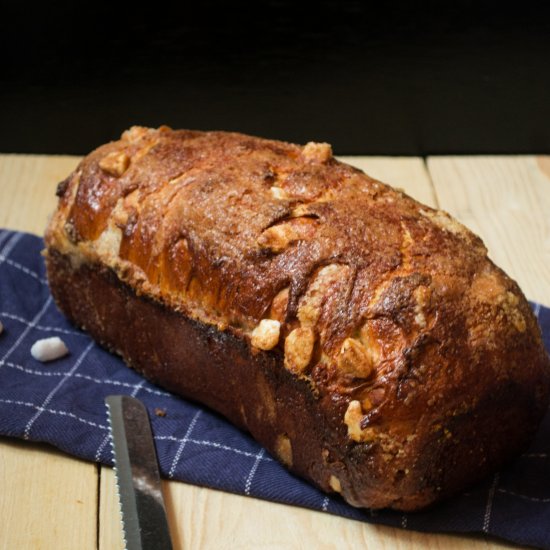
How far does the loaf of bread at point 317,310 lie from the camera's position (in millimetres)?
1685

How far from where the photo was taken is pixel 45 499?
1900 mm

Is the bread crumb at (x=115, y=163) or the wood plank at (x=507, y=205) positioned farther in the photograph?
the wood plank at (x=507, y=205)

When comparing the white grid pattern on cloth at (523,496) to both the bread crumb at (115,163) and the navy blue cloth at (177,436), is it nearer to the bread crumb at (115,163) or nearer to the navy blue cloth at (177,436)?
the navy blue cloth at (177,436)

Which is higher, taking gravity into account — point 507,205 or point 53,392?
point 507,205

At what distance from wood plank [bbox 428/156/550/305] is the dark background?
183 millimetres

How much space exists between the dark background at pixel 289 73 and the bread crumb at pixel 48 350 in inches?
44.9

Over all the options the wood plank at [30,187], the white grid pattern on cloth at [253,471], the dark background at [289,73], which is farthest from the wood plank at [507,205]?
the wood plank at [30,187]

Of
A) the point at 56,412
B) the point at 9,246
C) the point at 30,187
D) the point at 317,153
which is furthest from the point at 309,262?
the point at 30,187

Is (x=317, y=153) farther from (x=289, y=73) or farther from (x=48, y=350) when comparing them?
(x=289, y=73)

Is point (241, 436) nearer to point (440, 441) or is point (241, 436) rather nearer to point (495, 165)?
point (440, 441)

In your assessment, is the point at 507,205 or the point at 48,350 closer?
the point at 48,350

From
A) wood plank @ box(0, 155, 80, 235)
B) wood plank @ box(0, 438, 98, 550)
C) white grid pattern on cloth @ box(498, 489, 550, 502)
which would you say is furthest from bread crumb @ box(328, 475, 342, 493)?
wood plank @ box(0, 155, 80, 235)

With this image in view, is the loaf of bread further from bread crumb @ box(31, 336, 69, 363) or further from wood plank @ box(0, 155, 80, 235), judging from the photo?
wood plank @ box(0, 155, 80, 235)

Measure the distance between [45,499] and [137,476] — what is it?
0.62ft
